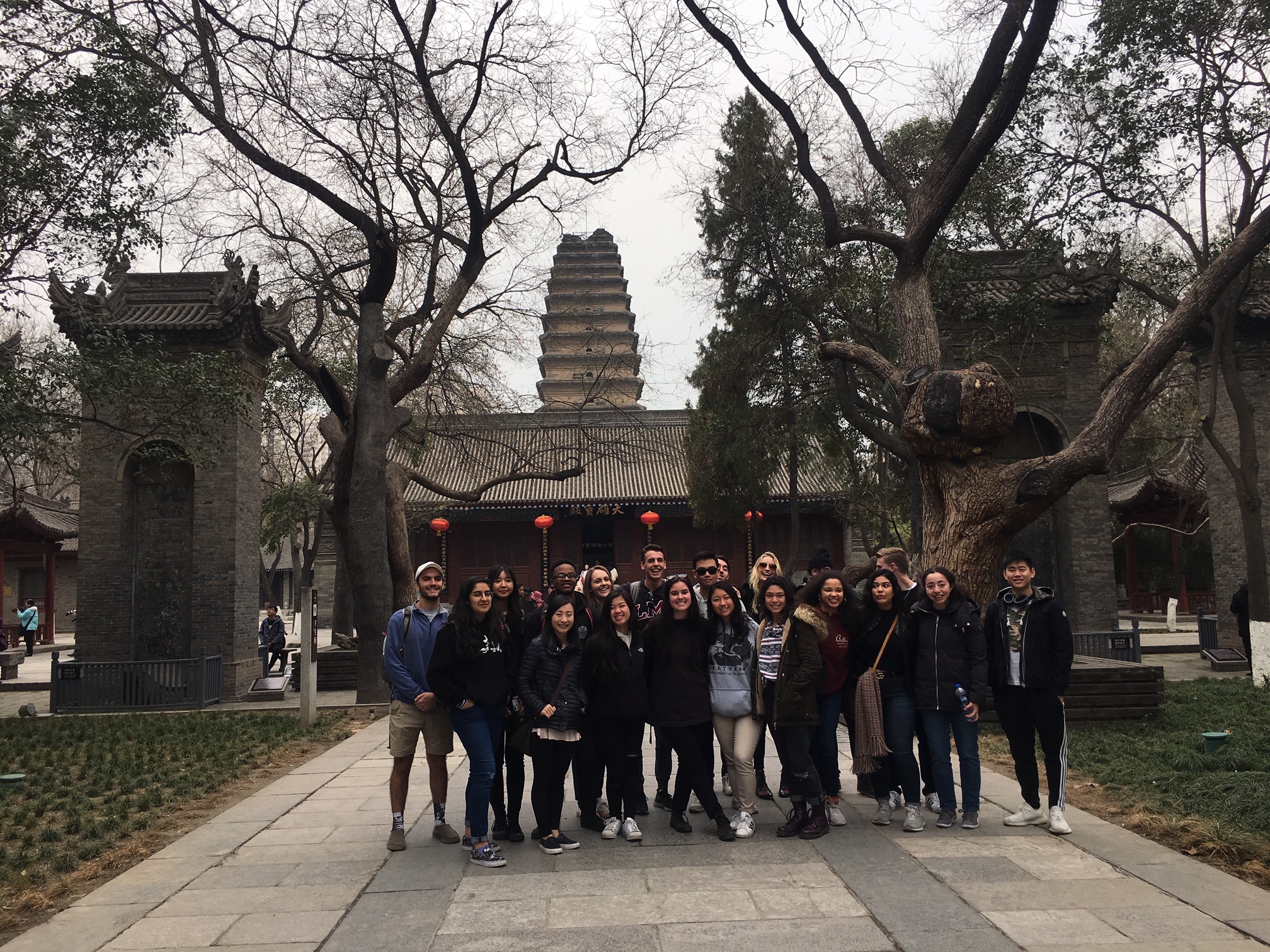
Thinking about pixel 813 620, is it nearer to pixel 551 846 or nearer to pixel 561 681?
pixel 561 681

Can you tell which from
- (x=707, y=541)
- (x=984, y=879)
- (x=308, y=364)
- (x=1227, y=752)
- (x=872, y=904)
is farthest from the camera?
(x=707, y=541)

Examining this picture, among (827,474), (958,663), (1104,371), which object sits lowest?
(958,663)

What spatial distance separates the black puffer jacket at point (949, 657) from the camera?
5547 mm

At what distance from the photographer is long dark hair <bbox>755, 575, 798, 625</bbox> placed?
5.82 meters

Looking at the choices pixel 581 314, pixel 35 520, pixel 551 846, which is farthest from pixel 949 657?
pixel 581 314

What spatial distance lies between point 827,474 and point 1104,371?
7.75m

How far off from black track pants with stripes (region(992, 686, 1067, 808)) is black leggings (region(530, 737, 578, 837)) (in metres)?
2.43

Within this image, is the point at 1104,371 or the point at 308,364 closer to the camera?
the point at 308,364

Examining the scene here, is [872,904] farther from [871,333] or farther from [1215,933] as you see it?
[871,333]

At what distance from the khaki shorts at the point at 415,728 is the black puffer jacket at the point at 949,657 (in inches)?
102

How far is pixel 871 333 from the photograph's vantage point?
15.5 m

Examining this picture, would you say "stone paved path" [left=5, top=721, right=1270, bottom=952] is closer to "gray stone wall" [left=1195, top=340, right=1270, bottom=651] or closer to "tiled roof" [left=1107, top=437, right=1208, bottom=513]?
"gray stone wall" [left=1195, top=340, right=1270, bottom=651]

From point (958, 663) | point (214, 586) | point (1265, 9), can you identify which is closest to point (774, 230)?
point (1265, 9)

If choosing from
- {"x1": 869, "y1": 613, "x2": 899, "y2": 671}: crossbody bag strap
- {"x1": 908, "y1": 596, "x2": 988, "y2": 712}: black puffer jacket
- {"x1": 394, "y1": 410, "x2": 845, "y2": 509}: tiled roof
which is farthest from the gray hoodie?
{"x1": 394, "y1": 410, "x2": 845, "y2": 509}: tiled roof
